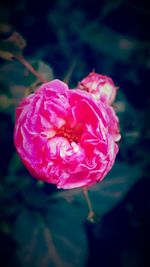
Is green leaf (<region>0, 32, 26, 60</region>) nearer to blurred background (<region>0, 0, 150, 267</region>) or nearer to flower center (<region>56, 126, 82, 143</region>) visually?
blurred background (<region>0, 0, 150, 267</region>)

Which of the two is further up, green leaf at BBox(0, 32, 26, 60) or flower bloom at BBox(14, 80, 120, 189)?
green leaf at BBox(0, 32, 26, 60)

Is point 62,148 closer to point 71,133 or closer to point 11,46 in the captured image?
point 71,133

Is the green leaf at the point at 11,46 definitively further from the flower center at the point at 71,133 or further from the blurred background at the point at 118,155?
the flower center at the point at 71,133

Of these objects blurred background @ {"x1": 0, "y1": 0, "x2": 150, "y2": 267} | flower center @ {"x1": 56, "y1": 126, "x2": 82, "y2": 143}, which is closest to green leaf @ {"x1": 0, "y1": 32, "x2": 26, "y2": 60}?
blurred background @ {"x1": 0, "y1": 0, "x2": 150, "y2": 267}

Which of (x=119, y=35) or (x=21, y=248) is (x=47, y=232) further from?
(x=119, y=35)

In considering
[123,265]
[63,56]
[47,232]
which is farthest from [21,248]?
[63,56]

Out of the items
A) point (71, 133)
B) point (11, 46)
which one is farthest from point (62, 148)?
point (11, 46)

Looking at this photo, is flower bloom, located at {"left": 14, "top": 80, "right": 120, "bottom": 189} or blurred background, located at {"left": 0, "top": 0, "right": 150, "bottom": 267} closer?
flower bloom, located at {"left": 14, "top": 80, "right": 120, "bottom": 189}
